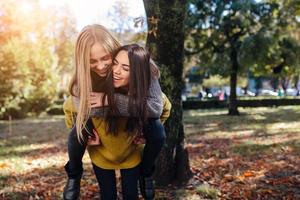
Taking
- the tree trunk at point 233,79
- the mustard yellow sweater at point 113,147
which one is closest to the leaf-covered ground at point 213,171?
the mustard yellow sweater at point 113,147

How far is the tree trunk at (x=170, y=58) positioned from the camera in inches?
202

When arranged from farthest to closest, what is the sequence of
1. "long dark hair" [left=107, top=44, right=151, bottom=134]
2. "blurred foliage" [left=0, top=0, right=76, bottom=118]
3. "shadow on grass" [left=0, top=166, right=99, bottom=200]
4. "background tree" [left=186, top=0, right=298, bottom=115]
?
"background tree" [left=186, top=0, right=298, bottom=115]
"blurred foliage" [left=0, top=0, right=76, bottom=118]
"shadow on grass" [left=0, top=166, right=99, bottom=200]
"long dark hair" [left=107, top=44, right=151, bottom=134]

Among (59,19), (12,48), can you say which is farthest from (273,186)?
(59,19)

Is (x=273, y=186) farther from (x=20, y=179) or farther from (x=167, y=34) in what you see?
(x=20, y=179)

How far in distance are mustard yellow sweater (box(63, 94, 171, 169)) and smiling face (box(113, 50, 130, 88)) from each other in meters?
0.27

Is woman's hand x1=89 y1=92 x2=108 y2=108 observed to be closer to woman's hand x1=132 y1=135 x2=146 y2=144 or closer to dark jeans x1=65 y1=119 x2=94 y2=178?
dark jeans x1=65 y1=119 x2=94 y2=178

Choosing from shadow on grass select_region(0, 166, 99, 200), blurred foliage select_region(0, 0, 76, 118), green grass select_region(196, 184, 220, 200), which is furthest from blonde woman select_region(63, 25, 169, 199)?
blurred foliage select_region(0, 0, 76, 118)

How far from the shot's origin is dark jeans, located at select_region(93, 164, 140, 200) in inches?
123

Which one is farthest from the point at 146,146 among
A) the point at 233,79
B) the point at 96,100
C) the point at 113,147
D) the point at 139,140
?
the point at 233,79

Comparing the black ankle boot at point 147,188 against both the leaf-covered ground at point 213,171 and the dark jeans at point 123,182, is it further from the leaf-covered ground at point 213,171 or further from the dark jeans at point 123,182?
the leaf-covered ground at point 213,171

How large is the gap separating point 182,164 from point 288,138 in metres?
6.44

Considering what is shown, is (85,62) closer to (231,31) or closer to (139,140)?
(139,140)

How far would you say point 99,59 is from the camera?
2877 mm

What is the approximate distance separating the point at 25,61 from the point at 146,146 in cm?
1824
